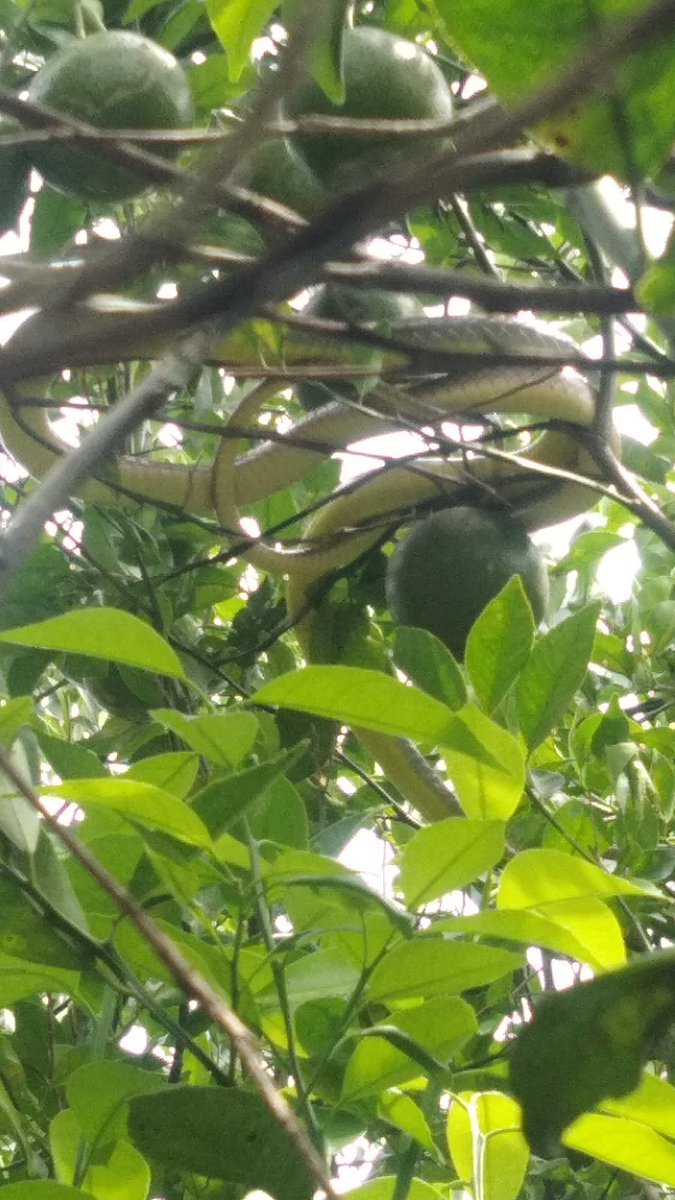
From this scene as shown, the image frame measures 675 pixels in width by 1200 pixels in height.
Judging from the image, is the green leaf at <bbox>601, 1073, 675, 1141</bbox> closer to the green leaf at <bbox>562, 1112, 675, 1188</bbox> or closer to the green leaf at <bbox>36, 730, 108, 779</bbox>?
the green leaf at <bbox>562, 1112, 675, 1188</bbox>

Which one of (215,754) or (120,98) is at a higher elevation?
(120,98)

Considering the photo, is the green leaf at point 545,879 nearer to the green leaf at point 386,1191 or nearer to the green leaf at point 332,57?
the green leaf at point 386,1191

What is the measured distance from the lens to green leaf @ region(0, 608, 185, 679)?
1.27ft

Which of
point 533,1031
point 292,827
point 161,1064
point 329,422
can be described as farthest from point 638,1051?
point 329,422

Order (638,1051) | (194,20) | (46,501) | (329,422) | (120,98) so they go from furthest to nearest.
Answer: (329,422) < (194,20) < (120,98) < (638,1051) < (46,501)

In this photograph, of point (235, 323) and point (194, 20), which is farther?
point (194, 20)

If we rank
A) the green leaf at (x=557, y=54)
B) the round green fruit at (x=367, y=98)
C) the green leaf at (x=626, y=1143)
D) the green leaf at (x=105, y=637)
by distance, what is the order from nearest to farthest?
the green leaf at (x=557, y=54)
the green leaf at (x=105, y=637)
the green leaf at (x=626, y=1143)
the round green fruit at (x=367, y=98)

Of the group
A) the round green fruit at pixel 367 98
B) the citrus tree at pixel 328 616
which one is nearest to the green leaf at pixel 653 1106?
the citrus tree at pixel 328 616

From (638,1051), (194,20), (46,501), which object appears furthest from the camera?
(194,20)

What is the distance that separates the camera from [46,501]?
19cm

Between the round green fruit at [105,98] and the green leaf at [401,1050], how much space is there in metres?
0.47

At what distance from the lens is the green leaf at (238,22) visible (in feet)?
1.51

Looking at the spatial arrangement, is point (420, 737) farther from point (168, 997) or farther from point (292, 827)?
point (168, 997)

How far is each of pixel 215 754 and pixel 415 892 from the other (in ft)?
0.28
